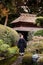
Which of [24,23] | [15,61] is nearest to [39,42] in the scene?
[15,61]

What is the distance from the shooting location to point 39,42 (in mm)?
13719

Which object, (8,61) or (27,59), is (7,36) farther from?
(27,59)

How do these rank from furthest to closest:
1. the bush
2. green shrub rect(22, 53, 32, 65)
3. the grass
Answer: the bush
green shrub rect(22, 53, 32, 65)
the grass

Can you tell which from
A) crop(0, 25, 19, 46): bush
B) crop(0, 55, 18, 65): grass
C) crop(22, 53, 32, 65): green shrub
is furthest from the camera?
crop(0, 25, 19, 46): bush

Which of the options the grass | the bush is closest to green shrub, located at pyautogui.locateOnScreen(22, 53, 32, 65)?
the grass

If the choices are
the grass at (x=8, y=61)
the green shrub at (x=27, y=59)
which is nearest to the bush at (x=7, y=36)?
the grass at (x=8, y=61)

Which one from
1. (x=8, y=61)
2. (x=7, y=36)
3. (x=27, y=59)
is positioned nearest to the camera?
(x=27, y=59)

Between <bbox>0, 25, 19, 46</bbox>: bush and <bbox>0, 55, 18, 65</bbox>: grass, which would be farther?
<bbox>0, 25, 19, 46</bbox>: bush

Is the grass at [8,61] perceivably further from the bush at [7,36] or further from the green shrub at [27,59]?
the bush at [7,36]

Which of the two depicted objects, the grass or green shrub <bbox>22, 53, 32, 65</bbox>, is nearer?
the grass

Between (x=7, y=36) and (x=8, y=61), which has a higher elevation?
(x=7, y=36)

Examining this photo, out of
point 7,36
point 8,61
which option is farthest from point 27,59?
point 7,36

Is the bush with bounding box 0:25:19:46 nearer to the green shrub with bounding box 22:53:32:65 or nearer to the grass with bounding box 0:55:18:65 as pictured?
the grass with bounding box 0:55:18:65

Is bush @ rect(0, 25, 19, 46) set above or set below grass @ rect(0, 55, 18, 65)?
above
